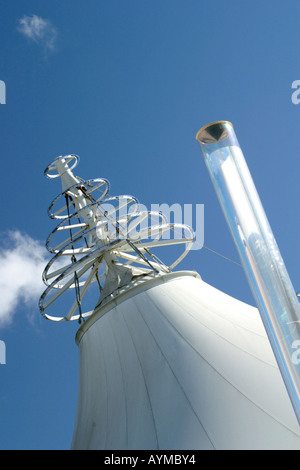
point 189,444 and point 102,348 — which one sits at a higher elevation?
point 102,348

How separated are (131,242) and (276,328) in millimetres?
12733

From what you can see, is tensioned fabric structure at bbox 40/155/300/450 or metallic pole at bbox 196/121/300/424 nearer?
metallic pole at bbox 196/121/300/424

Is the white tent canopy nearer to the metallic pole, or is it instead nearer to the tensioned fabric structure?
the tensioned fabric structure

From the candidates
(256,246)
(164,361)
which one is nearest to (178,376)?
(164,361)

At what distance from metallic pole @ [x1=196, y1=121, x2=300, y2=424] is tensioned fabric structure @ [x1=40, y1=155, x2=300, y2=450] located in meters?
6.81

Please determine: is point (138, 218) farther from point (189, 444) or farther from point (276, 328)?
point (276, 328)

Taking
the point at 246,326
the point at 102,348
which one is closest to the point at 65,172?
the point at 102,348

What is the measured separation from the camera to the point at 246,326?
11.0 meters

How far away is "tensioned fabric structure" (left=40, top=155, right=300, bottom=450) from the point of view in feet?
27.4

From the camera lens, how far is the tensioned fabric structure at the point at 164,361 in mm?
8359

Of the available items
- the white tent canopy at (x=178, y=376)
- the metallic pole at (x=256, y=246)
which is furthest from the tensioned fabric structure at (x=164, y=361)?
the metallic pole at (x=256, y=246)

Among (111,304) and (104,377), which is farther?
(111,304)

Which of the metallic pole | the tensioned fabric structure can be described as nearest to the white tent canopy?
the tensioned fabric structure

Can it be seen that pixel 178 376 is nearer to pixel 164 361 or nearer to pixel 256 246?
pixel 164 361
